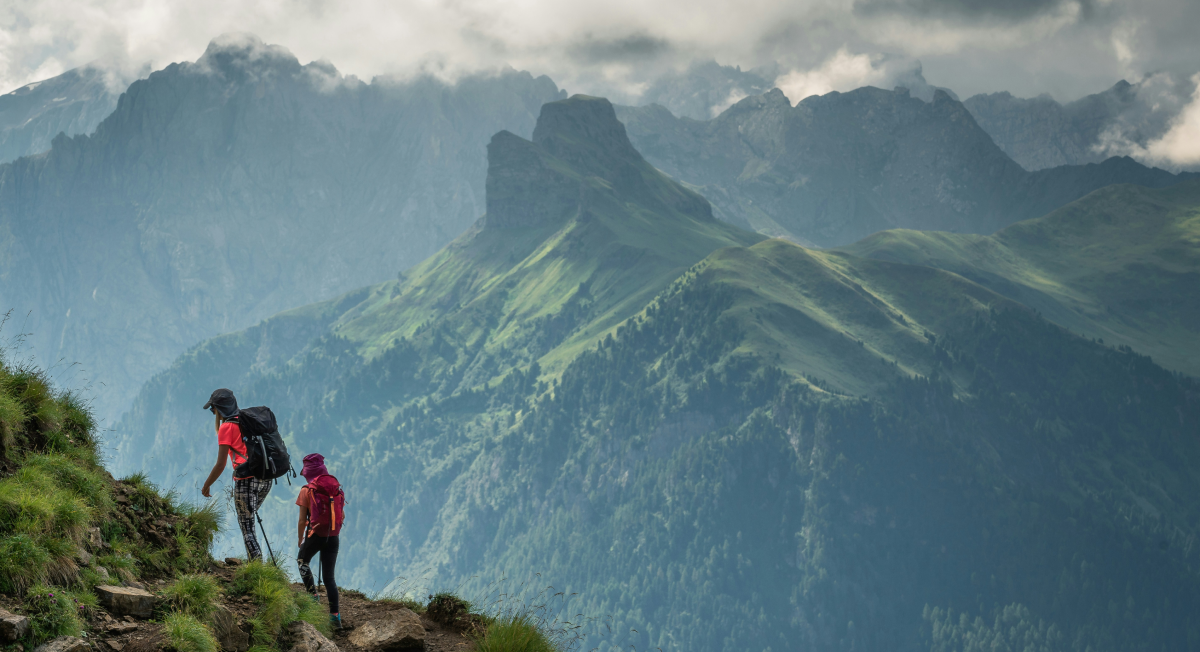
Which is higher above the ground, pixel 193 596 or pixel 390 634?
pixel 193 596

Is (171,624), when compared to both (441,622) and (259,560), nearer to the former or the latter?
(259,560)

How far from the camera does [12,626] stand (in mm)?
11266

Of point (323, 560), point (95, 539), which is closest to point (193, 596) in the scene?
point (95, 539)

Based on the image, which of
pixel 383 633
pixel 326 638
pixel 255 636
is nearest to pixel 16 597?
pixel 255 636

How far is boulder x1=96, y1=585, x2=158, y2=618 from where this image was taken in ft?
42.5

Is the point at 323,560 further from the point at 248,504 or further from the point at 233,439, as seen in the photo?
the point at 233,439

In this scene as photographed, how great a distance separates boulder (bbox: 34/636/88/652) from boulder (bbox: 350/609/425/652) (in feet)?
15.3

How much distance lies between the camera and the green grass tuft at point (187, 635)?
480 inches

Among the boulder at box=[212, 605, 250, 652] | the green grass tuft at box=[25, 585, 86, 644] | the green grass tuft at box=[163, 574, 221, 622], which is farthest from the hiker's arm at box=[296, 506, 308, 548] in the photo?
the green grass tuft at box=[25, 585, 86, 644]

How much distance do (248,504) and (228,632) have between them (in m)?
3.94

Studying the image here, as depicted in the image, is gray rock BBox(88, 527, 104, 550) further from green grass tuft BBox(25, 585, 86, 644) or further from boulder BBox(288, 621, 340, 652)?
boulder BBox(288, 621, 340, 652)

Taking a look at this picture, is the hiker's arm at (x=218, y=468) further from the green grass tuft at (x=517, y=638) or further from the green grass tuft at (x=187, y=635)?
the green grass tuft at (x=517, y=638)

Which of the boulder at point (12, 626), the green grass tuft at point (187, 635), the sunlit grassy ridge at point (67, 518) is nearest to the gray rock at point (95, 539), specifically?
the sunlit grassy ridge at point (67, 518)

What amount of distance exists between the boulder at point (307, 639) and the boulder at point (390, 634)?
0.79 meters
